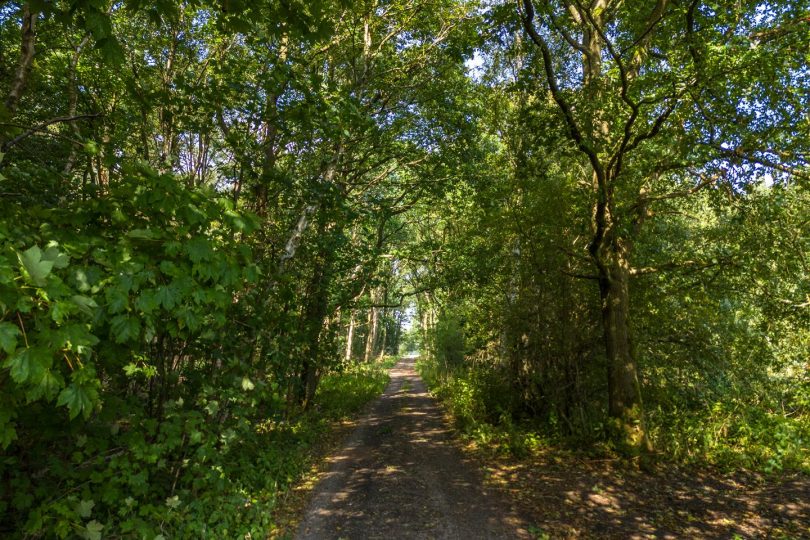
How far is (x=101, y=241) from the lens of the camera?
8.17 feet

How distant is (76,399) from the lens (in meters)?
Answer: 1.89

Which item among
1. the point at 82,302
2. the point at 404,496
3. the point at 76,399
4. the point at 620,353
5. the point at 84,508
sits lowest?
the point at 404,496

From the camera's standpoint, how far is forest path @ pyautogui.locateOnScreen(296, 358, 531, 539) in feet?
18.4

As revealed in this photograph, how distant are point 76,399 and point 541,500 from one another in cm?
648

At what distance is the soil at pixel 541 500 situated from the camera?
17.9ft

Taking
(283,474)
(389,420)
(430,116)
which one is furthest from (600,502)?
(430,116)

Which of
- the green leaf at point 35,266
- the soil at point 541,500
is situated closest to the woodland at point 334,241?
the green leaf at point 35,266

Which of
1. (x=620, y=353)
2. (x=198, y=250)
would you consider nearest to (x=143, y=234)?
(x=198, y=250)

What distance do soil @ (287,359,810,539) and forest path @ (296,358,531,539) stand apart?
16 mm

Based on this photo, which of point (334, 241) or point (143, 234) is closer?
point (143, 234)

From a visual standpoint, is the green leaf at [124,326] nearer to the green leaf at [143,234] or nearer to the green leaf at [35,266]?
the green leaf at [143,234]

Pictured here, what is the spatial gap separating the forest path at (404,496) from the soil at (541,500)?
0.02 metres

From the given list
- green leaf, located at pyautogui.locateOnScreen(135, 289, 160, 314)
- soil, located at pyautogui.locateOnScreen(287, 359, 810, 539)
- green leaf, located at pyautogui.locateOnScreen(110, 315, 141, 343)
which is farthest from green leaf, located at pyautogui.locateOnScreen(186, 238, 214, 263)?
soil, located at pyautogui.locateOnScreen(287, 359, 810, 539)

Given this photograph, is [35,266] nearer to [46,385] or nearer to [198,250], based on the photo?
[46,385]
